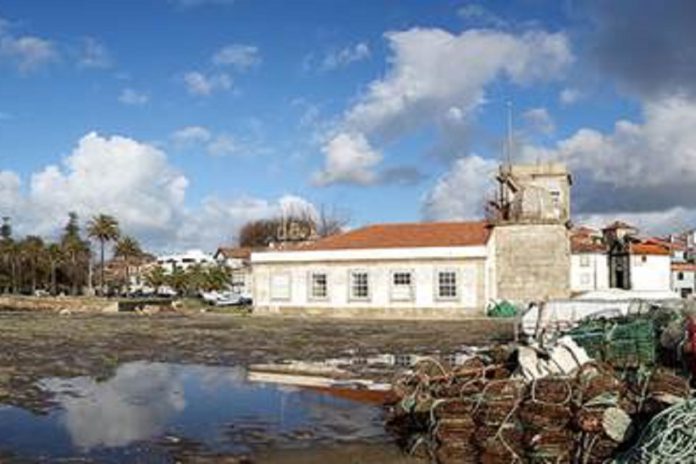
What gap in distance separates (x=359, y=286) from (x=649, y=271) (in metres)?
52.5

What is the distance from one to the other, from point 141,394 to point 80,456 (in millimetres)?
6040

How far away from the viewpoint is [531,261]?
50438mm

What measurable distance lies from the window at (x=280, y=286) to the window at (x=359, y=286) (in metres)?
4.14

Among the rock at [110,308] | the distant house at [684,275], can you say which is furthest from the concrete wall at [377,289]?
the distant house at [684,275]

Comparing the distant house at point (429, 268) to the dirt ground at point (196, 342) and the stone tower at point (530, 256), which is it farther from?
the dirt ground at point (196, 342)

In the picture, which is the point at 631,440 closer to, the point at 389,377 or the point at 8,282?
the point at 389,377

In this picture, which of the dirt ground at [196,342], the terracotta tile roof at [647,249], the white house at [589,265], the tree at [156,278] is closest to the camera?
the dirt ground at [196,342]

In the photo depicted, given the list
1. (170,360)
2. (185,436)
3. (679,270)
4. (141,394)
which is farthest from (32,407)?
(679,270)

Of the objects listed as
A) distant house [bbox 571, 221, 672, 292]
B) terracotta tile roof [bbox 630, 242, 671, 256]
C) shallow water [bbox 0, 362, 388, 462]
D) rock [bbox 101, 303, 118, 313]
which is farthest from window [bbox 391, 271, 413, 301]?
terracotta tile roof [bbox 630, 242, 671, 256]

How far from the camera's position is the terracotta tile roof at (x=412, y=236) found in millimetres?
50312

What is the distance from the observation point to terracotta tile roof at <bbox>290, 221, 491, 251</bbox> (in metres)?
50.3

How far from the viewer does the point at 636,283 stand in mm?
93000

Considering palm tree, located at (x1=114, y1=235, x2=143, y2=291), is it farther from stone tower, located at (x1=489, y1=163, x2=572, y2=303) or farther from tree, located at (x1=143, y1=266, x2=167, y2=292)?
stone tower, located at (x1=489, y1=163, x2=572, y2=303)

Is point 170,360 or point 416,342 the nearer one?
point 170,360
